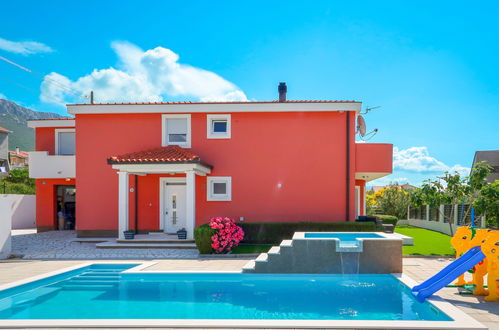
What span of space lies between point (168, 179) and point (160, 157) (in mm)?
2142

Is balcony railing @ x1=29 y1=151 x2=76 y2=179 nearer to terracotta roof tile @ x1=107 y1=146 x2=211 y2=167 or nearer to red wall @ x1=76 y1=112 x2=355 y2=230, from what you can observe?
red wall @ x1=76 y1=112 x2=355 y2=230

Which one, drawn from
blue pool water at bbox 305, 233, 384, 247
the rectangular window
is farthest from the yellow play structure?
the rectangular window

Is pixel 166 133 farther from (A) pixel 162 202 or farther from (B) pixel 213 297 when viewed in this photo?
(B) pixel 213 297

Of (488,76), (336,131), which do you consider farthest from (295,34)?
(488,76)

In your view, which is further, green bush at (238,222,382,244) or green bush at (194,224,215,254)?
green bush at (238,222,382,244)

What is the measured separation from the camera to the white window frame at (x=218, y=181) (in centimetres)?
1714

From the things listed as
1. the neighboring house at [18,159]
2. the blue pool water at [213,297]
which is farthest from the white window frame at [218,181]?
the neighboring house at [18,159]

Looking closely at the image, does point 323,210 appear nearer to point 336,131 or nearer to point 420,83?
point 336,131

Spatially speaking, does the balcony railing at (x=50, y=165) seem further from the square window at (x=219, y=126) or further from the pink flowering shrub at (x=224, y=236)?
the pink flowering shrub at (x=224, y=236)

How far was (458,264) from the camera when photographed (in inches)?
317

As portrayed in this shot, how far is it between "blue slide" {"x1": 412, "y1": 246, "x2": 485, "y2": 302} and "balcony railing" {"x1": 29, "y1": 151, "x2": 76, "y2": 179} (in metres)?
18.4

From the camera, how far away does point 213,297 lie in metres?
8.82

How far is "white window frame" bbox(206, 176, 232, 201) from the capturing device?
17.1 meters

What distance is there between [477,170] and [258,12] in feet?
33.2
